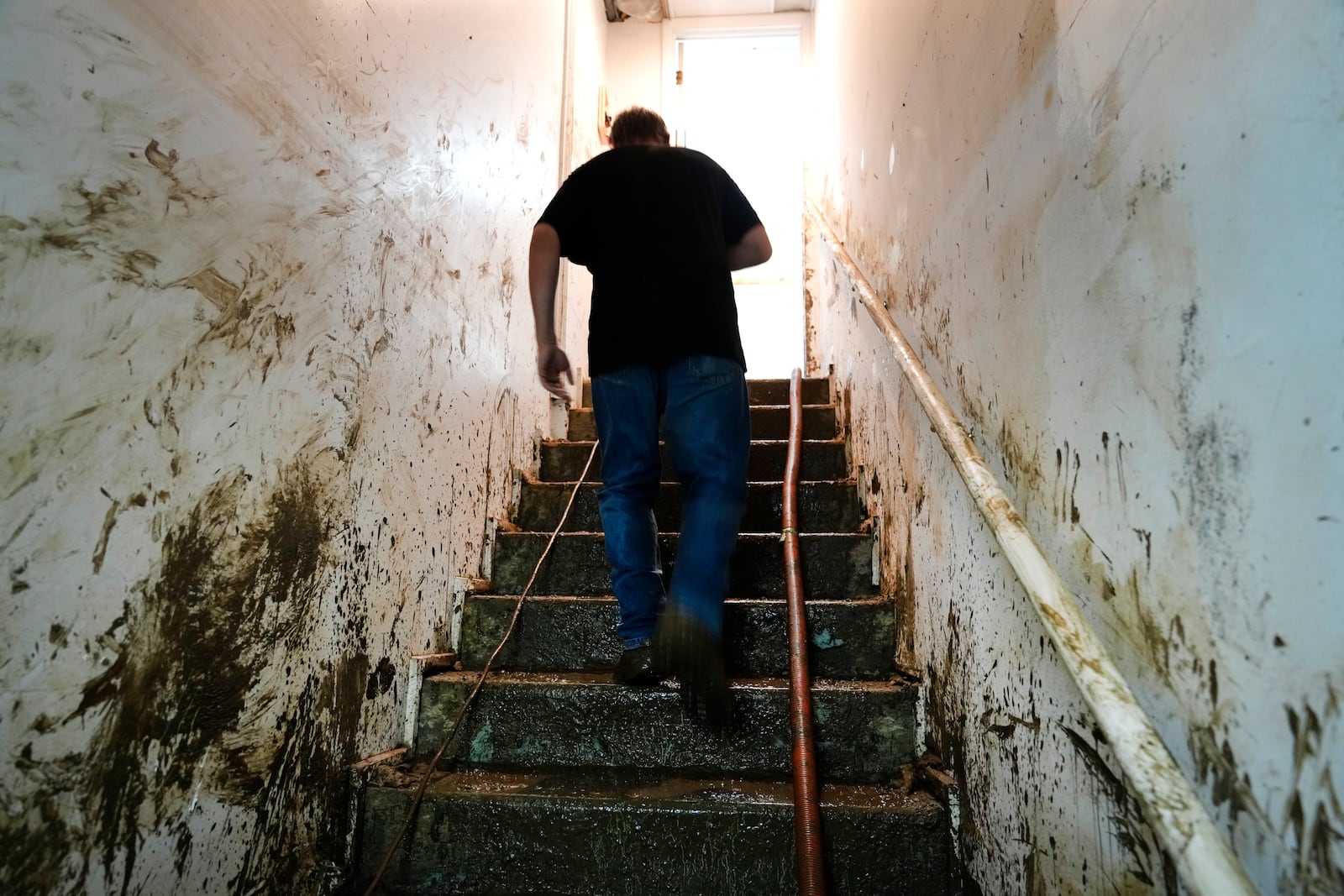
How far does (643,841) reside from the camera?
1.38 m

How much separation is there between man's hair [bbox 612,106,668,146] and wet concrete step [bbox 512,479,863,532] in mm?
1111

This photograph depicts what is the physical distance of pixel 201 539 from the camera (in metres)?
1.04

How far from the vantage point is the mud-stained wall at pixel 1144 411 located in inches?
21.3

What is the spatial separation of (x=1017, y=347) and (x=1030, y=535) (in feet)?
0.96

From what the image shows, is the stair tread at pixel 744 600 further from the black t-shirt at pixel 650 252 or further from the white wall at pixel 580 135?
the white wall at pixel 580 135

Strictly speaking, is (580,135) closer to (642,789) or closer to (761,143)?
(761,143)

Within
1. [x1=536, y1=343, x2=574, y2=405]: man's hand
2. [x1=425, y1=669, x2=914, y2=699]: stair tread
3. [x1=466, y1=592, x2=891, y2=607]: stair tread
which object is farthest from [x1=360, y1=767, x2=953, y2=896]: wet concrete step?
[x1=536, y1=343, x2=574, y2=405]: man's hand

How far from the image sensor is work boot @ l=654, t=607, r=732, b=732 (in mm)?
1461

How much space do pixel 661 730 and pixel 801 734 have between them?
1.02 ft

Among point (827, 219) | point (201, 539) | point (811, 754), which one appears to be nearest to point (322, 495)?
point (201, 539)

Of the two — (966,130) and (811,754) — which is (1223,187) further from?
(811,754)

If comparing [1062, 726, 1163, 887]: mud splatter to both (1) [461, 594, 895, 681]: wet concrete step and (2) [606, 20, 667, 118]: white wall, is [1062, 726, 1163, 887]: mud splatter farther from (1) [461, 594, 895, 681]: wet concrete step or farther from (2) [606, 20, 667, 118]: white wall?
(2) [606, 20, 667, 118]: white wall

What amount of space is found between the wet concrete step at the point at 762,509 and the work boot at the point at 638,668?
79 cm

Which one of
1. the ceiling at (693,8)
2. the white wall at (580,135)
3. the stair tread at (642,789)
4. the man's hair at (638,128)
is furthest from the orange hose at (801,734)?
the ceiling at (693,8)
